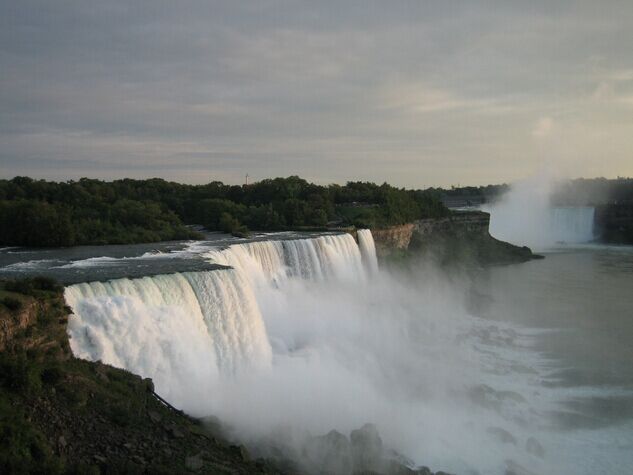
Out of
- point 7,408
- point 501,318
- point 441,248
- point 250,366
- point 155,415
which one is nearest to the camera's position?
point 7,408

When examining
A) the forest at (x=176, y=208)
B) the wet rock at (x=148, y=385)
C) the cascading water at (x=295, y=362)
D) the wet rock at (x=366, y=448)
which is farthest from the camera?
the forest at (x=176, y=208)

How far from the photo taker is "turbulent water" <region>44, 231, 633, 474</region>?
1187cm

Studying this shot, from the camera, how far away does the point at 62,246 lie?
23.2 metres

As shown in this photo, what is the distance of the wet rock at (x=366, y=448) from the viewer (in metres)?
10.7

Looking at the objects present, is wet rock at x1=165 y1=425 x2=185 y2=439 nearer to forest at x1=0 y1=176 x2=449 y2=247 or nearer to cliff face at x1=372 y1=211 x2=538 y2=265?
forest at x1=0 y1=176 x2=449 y2=247

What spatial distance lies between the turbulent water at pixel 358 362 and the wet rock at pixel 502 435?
0.03m

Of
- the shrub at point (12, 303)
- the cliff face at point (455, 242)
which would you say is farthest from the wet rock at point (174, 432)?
the cliff face at point (455, 242)

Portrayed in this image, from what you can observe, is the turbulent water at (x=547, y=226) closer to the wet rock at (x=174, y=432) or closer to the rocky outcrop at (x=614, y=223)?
the rocky outcrop at (x=614, y=223)

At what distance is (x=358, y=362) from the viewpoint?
17.4m

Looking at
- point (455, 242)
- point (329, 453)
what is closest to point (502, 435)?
point (329, 453)

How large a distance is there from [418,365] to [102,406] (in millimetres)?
11365

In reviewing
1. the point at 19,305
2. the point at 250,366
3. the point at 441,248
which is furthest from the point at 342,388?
the point at 441,248

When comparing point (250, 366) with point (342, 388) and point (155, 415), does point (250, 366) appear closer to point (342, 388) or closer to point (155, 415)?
point (342, 388)

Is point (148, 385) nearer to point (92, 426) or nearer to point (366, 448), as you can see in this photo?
point (92, 426)
